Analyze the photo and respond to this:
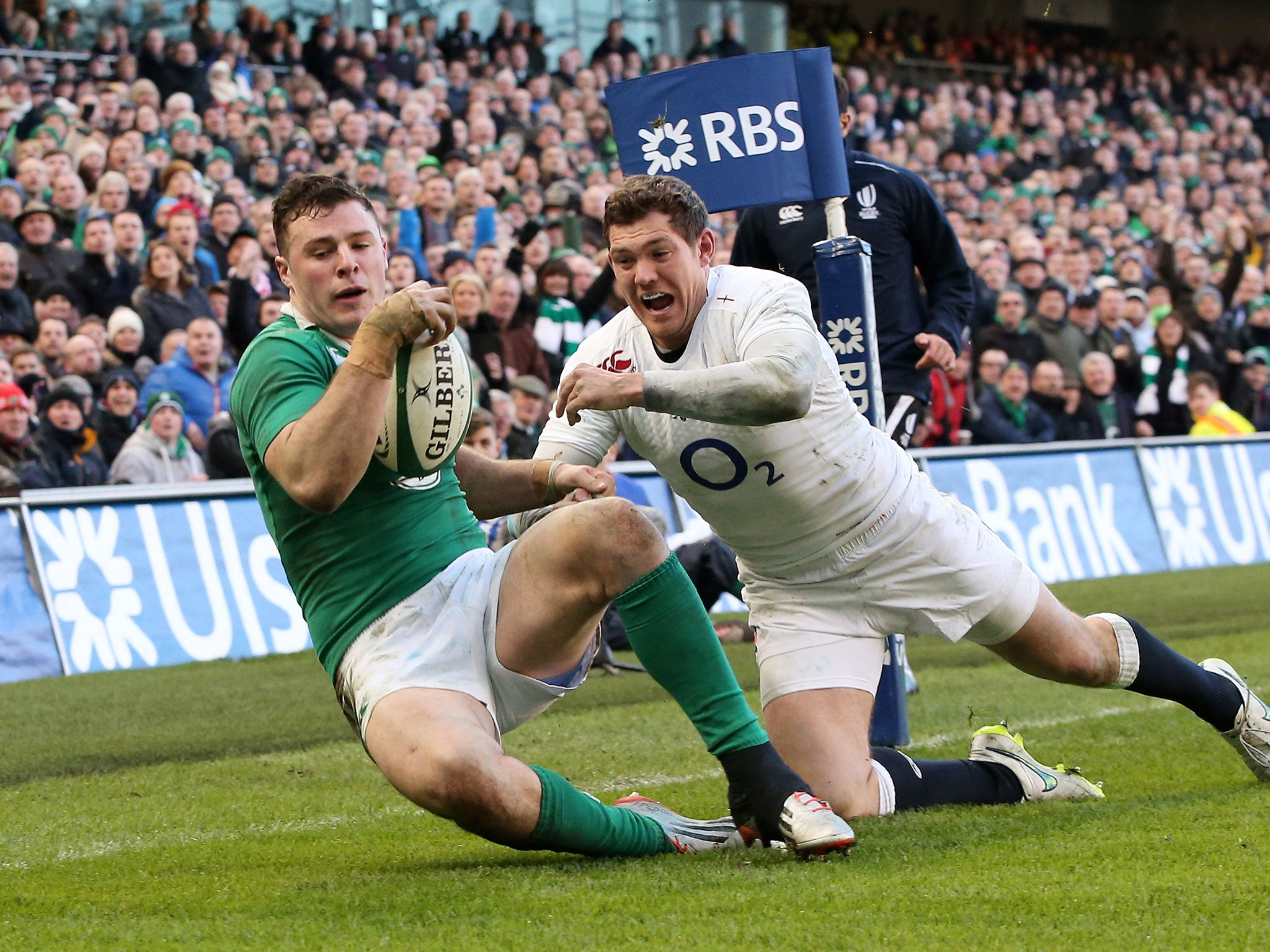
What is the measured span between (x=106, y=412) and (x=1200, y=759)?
7.07 metres

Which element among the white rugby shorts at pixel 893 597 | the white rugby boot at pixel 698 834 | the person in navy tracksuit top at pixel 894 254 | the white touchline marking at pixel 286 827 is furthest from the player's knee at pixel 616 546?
the person in navy tracksuit top at pixel 894 254

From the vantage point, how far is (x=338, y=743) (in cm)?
636

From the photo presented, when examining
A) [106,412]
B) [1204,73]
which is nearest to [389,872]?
[106,412]

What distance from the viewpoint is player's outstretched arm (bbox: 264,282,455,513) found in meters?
3.55

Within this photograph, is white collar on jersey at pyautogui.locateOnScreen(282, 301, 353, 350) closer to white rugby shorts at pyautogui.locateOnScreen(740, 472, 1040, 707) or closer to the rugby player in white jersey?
the rugby player in white jersey

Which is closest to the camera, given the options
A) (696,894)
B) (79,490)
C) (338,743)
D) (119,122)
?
(696,894)

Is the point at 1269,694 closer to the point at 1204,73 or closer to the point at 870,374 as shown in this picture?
the point at 870,374

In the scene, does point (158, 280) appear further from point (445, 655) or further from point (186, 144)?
point (445, 655)

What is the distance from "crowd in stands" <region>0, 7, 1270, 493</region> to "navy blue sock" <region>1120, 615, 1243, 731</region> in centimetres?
603

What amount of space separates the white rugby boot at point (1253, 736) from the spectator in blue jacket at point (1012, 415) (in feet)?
29.9

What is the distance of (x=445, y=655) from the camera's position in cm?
388

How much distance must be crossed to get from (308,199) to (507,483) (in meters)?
0.89

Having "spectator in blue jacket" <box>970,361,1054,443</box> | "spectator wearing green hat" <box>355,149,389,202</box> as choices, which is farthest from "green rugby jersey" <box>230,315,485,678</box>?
"spectator in blue jacket" <box>970,361,1054,443</box>

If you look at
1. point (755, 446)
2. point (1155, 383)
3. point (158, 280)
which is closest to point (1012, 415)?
point (1155, 383)
